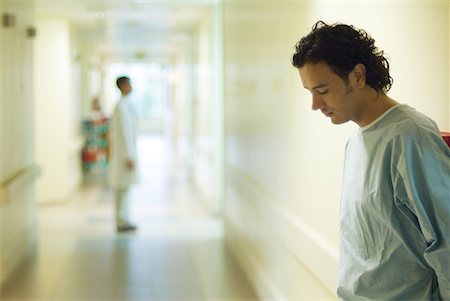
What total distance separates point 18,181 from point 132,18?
580cm

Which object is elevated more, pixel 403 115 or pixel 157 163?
pixel 403 115

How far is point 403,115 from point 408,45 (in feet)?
2.53

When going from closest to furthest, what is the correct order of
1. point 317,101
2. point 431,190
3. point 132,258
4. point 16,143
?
point 431,190 < point 317,101 < point 16,143 < point 132,258

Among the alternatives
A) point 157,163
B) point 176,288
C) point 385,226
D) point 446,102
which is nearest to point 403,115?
point 385,226

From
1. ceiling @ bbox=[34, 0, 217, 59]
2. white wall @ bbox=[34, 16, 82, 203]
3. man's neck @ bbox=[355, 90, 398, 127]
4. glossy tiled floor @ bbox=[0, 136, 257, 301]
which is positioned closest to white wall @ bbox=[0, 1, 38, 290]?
glossy tiled floor @ bbox=[0, 136, 257, 301]

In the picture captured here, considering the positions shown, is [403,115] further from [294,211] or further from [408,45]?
[294,211]

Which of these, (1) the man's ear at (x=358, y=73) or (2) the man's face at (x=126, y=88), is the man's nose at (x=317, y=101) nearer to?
(1) the man's ear at (x=358, y=73)

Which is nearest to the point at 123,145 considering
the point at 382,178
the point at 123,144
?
the point at 123,144

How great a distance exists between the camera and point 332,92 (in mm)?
1815

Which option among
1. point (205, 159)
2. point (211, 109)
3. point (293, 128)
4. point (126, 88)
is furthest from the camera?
point (205, 159)

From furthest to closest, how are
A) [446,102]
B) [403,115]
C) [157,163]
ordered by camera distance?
[157,163] < [446,102] < [403,115]

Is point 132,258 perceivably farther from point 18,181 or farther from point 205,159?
point 205,159

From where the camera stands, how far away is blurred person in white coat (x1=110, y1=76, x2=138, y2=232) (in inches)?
285

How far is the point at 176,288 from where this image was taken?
5359mm
